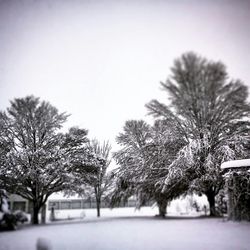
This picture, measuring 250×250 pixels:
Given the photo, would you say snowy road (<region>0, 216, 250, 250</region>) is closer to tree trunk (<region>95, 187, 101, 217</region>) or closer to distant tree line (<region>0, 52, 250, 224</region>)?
distant tree line (<region>0, 52, 250, 224</region>)

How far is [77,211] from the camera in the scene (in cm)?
434

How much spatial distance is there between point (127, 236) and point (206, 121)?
3.07 meters

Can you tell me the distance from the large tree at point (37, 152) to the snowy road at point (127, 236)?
1.86ft

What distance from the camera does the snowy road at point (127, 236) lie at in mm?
3166

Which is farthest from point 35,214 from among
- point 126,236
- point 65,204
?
point 126,236

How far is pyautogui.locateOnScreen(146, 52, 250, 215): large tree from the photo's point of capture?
13.1ft

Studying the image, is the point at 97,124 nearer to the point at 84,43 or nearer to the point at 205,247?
the point at 84,43

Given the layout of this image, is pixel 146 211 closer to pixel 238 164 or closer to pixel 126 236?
pixel 126 236

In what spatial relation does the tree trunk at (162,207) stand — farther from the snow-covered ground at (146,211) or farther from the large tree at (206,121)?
the large tree at (206,121)

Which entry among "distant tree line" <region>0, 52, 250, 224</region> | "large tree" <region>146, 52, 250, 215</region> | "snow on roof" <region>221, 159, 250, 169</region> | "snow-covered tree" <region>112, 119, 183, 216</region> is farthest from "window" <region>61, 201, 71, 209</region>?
"snow on roof" <region>221, 159, 250, 169</region>

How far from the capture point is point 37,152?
14.0 ft

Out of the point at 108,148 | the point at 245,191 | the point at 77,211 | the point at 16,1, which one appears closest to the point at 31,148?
the point at 77,211

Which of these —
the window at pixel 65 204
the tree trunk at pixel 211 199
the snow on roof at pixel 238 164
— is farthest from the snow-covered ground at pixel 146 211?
the snow on roof at pixel 238 164

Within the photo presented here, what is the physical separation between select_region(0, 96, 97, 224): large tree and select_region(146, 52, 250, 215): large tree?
2034 mm
